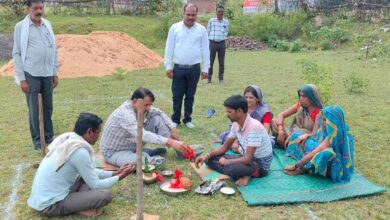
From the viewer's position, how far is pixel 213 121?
742 cm

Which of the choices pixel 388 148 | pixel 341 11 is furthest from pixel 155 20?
pixel 388 148

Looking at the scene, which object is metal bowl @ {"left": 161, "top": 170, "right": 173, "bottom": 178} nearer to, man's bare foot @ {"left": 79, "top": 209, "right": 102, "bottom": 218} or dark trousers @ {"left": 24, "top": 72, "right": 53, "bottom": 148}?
man's bare foot @ {"left": 79, "top": 209, "right": 102, "bottom": 218}

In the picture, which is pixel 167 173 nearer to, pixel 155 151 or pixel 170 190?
pixel 170 190

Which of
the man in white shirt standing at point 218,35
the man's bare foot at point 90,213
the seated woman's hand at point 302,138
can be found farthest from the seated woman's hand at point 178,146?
the man in white shirt standing at point 218,35

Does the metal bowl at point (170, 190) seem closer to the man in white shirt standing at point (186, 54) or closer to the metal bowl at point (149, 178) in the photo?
the metal bowl at point (149, 178)

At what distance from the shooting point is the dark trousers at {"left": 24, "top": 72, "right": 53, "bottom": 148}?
19.0 feet

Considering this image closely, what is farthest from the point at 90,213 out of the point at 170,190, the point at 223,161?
the point at 223,161

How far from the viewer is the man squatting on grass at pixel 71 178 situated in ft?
12.5

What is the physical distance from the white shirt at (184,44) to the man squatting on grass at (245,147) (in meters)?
2.08

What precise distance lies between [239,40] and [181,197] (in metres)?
16.8

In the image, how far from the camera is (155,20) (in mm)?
24188

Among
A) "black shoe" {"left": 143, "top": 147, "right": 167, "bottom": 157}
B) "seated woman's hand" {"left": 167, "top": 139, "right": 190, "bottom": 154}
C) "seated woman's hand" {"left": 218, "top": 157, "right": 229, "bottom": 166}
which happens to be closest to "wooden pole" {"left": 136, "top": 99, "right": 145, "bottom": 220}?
"seated woman's hand" {"left": 167, "top": 139, "right": 190, "bottom": 154}

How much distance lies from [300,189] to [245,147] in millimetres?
749

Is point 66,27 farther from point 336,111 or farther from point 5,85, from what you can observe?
point 336,111
